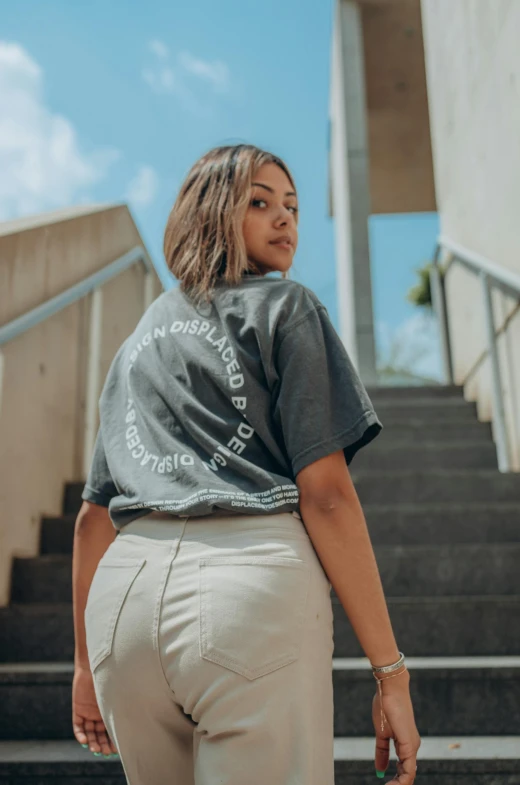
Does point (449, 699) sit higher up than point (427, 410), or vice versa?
point (427, 410)

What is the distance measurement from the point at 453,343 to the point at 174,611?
4.79m

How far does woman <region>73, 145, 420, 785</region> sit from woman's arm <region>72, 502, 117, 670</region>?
13 centimetres

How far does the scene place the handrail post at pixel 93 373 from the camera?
10.9ft

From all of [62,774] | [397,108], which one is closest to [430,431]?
[62,774]

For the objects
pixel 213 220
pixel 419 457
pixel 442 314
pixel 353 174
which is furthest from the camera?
pixel 353 174

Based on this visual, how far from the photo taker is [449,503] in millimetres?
2988

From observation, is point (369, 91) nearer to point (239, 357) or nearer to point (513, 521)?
point (513, 521)

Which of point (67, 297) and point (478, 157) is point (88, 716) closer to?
point (67, 297)

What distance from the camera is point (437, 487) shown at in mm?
3006

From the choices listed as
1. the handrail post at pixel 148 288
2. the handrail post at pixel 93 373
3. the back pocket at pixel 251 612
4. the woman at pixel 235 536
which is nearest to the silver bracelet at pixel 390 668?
the woman at pixel 235 536

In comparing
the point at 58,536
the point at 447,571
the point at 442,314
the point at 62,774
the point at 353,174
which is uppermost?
the point at 353,174

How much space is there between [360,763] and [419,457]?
1895 mm

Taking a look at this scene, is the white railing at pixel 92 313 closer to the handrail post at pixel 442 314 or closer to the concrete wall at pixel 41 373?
the concrete wall at pixel 41 373

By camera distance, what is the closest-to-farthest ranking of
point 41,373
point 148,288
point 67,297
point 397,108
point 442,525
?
1. point 442,525
2. point 41,373
3. point 67,297
4. point 148,288
5. point 397,108
